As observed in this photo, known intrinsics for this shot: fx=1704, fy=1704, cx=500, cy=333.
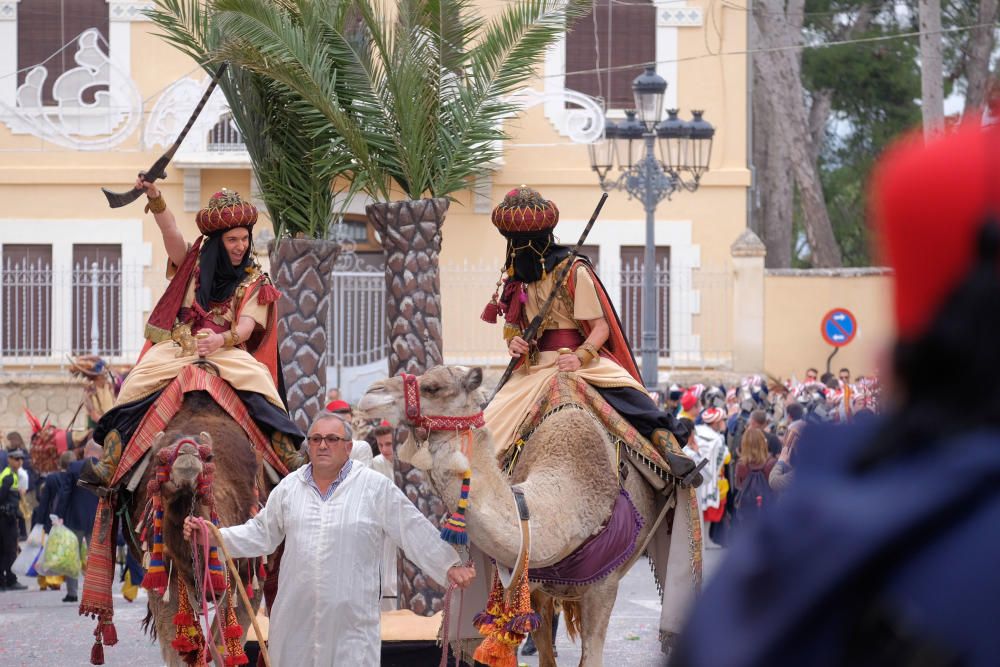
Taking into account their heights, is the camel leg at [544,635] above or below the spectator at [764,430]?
below

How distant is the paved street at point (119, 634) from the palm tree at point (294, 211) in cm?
241

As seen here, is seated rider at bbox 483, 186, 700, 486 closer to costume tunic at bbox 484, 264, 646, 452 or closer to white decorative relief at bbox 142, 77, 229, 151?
costume tunic at bbox 484, 264, 646, 452

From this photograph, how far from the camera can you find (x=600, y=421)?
9477 millimetres

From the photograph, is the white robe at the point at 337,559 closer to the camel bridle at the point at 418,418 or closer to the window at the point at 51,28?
the camel bridle at the point at 418,418

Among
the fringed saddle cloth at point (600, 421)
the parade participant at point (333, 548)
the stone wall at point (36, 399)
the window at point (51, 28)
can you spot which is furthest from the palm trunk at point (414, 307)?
the window at point (51, 28)

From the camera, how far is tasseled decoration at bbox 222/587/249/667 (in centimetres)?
844

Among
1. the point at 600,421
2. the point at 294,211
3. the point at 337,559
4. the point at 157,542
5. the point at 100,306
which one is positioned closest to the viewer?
the point at 337,559

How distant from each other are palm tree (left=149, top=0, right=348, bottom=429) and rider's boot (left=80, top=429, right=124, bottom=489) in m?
4.38

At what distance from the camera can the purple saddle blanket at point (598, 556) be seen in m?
8.89

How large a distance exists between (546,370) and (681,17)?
68.0 feet

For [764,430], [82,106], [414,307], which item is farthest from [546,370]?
[82,106]

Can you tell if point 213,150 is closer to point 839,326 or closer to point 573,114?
point 573,114

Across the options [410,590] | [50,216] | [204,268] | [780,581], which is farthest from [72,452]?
[780,581]

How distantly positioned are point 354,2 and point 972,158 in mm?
12459
